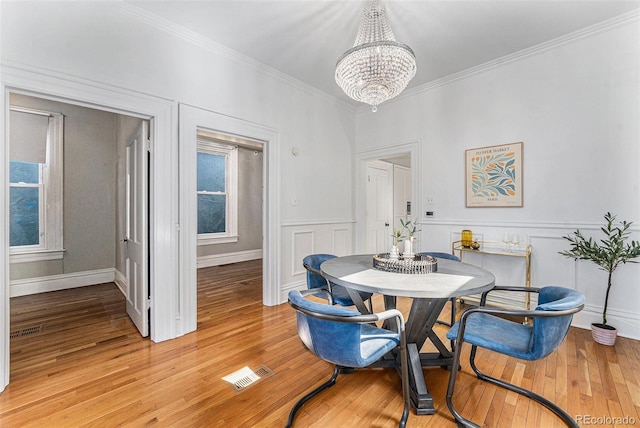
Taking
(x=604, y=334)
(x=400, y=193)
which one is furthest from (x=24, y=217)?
(x=604, y=334)

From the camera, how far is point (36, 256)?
3.89 metres

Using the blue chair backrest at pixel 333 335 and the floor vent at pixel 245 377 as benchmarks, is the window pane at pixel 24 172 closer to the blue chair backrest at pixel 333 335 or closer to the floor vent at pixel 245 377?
the floor vent at pixel 245 377

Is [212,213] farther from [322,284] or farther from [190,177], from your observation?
[322,284]

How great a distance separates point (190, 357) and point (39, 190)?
370cm

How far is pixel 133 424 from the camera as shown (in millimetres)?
1561

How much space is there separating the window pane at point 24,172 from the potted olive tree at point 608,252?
21.6 feet

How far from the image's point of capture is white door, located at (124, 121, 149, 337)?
8.39 ft

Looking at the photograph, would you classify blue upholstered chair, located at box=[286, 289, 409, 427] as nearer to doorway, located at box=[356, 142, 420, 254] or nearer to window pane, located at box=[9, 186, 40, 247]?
doorway, located at box=[356, 142, 420, 254]

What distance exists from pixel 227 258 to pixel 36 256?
2943 millimetres

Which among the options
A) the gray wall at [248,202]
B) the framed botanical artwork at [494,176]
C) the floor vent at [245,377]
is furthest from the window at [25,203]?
the framed botanical artwork at [494,176]

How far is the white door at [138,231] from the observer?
256cm

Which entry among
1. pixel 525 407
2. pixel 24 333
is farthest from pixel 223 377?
pixel 24 333

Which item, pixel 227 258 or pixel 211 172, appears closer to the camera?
pixel 211 172

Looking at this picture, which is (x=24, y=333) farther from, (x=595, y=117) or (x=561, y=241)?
(x=595, y=117)
